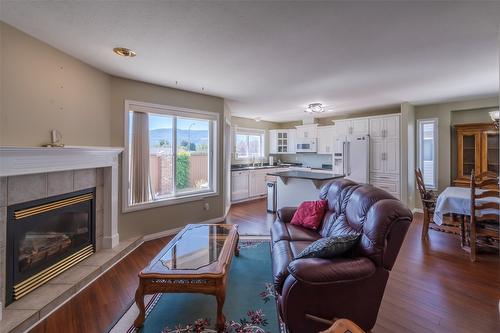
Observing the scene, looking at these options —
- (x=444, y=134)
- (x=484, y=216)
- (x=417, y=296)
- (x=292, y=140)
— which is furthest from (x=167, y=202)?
(x=444, y=134)

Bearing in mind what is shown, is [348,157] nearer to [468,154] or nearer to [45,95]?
[468,154]

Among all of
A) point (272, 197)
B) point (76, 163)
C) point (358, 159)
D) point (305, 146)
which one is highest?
point (305, 146)

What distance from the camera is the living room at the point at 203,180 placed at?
175cm

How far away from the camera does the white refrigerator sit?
17.8 feet

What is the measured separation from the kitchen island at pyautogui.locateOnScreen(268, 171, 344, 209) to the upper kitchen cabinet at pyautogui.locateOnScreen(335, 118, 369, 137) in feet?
5.32

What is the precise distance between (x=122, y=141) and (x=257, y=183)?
13.6 ft

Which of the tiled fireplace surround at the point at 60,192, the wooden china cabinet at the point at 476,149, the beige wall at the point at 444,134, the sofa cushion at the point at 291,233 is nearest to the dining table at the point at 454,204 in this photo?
the wooden china cabinet at the point at 476,149

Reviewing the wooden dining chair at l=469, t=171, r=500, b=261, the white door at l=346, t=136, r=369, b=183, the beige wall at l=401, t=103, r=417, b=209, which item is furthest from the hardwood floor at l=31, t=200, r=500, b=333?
the white door at l=346, t=136, r=369, b=183

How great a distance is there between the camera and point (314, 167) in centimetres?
736

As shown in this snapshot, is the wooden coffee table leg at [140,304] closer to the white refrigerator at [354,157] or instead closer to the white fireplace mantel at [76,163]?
the white fireplace mantel at [76,163]

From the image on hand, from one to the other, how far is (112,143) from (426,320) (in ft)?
13.3

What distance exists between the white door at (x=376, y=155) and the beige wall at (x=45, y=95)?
541cm

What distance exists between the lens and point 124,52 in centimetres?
250

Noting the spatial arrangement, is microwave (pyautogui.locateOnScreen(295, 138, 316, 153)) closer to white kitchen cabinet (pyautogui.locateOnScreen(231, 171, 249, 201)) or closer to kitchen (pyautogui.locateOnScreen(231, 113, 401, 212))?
kitchen (pyautogui.locateOnScreen(231, 113, 401, 212))
